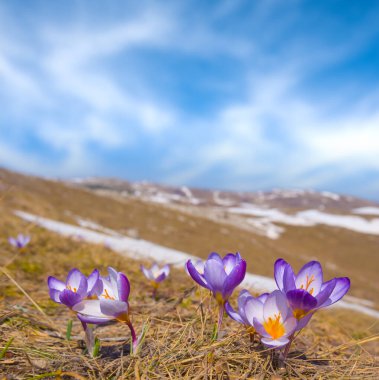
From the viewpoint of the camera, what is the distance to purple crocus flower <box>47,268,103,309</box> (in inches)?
50.3

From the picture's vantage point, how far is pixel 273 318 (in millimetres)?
1260

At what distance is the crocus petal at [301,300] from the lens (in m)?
1.13

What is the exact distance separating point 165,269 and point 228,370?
128cm

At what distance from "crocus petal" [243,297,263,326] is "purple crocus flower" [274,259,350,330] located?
119 millimetres

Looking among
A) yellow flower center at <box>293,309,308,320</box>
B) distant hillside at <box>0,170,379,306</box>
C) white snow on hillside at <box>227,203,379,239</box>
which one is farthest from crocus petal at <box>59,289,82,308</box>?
white snow on hillside at <box>227,203,379,239</box>

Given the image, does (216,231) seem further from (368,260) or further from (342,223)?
(342,223)

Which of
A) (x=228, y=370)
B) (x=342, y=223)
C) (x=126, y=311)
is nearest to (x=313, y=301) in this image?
(x=228, y=370)

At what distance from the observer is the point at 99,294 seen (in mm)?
1391

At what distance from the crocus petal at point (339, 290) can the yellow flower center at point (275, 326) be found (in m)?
0.18

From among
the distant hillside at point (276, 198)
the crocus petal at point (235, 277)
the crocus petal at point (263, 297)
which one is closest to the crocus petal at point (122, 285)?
the crocus petal at point (235, 277)

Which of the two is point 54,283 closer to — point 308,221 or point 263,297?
point 263,297

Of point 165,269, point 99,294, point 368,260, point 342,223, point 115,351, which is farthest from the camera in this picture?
point 342,223

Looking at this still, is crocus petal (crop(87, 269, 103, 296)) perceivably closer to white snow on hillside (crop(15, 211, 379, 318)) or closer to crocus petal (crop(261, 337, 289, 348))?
crocus petal (crop(261, 337, 289, 348))

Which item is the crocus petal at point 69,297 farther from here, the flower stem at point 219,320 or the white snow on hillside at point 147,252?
the white snow on hillside at point 147,252
